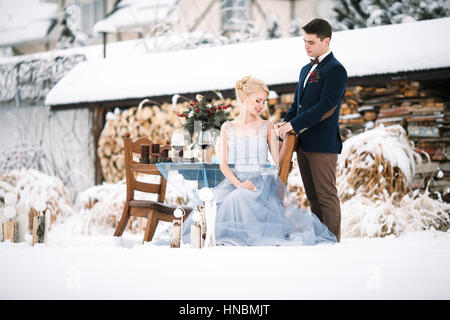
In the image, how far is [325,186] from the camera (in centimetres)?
368

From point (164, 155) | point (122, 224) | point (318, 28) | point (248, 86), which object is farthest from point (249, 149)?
point (122, 224)

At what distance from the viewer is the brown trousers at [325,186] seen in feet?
12.1

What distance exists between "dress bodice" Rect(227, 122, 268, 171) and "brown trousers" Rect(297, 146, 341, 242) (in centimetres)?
28

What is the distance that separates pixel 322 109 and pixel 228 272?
4.42 feet

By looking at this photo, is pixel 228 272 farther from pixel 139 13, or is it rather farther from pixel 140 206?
pixel 139 13

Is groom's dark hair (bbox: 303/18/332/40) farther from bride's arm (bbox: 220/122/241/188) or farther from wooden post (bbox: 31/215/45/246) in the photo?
wooden post (bbox: 31/215/45/246)

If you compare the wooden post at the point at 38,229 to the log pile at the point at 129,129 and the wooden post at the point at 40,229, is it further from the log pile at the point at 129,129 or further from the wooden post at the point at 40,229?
the log pile at the point at 129,129

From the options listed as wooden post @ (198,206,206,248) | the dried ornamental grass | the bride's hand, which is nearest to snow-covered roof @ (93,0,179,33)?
the dried ornamental grass

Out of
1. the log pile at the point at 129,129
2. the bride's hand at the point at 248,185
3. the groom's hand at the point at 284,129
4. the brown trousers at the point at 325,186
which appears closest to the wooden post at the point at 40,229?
the bride's hand at the point at 248,185

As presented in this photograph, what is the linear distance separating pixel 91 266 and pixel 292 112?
177 centimetres

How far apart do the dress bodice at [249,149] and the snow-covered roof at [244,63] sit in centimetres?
234

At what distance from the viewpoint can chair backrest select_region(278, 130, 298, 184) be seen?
12.1 feet

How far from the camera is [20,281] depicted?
9.07 ft
